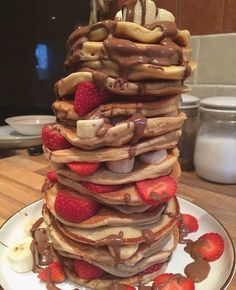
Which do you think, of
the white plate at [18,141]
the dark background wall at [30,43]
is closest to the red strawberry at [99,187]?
the white plate at [18,141]

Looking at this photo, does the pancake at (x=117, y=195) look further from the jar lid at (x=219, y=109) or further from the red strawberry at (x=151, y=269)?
the jar lid at (x=219, y=109)

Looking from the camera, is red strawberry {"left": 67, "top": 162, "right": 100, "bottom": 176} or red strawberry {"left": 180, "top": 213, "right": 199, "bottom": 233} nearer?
red strawberry {"left": 67, "top": 162, "right": 100, "bottom": 176}

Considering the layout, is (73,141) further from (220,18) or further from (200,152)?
(220,18)

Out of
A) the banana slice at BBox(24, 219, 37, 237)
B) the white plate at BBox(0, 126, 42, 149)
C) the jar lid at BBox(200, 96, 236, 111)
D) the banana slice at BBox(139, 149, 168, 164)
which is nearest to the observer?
the banana slice at BBox(139, 149, 168, 164)

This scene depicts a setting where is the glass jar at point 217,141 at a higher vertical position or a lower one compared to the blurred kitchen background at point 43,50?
lower

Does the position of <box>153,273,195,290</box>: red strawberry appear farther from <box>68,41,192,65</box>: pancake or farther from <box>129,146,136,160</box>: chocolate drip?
<box>68,41,192,65</box>: pancake

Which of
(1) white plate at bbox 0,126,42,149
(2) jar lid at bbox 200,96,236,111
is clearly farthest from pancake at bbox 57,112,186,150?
(1) white plate at bbox 0,126,42,149

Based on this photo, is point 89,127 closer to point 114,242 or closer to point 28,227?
point 114,242

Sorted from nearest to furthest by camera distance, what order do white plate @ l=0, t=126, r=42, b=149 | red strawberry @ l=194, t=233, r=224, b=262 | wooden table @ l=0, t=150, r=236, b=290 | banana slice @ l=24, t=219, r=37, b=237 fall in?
1. red strawberry @ l=194, t=233, r=224, b=262
2. banana slice @ l=24, t=219, r=37, b=237
3. wooden table @ l=0, t=150, r=236, b=290
4. white plate @ l=0, t=126, r=42, b=149
